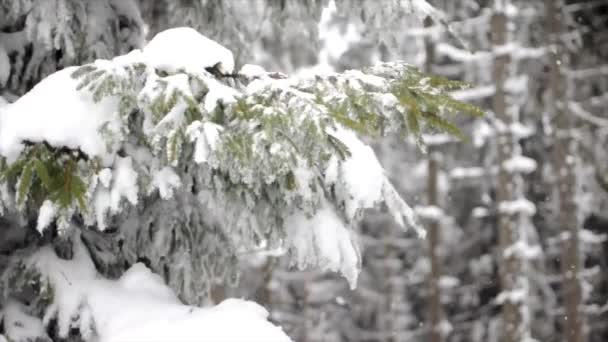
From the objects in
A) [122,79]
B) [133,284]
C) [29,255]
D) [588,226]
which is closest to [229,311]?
[133,284]

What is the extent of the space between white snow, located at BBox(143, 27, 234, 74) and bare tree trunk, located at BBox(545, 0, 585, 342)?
461 inches

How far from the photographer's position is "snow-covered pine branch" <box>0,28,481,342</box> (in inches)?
98.9

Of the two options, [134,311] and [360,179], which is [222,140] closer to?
[360,179]

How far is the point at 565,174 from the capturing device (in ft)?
46.5

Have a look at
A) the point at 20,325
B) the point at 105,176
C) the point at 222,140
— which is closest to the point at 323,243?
the point at 222,140

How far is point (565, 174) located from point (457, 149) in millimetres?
5353

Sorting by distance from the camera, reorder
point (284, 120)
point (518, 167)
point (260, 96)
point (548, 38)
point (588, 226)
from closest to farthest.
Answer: point (284, 120), point (260, 96), point (518, 167), point (548, 38), point (588, 226)

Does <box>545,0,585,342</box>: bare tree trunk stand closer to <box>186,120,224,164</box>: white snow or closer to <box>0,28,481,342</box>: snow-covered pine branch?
<box>0,28,481,342</box>: snow-covered pine branch

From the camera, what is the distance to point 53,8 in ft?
12.0

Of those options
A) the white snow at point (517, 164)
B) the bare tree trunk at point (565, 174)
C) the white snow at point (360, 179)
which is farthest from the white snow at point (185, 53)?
the bare tree trunk at point (565, 174)

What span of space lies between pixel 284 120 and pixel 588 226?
1779 cm

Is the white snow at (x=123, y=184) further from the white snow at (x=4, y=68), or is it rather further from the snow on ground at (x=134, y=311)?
the white snow at (x=4, y=68)

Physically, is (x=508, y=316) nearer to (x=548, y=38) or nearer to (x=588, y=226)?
(x=548, y=38)

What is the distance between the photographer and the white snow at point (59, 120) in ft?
8.70
